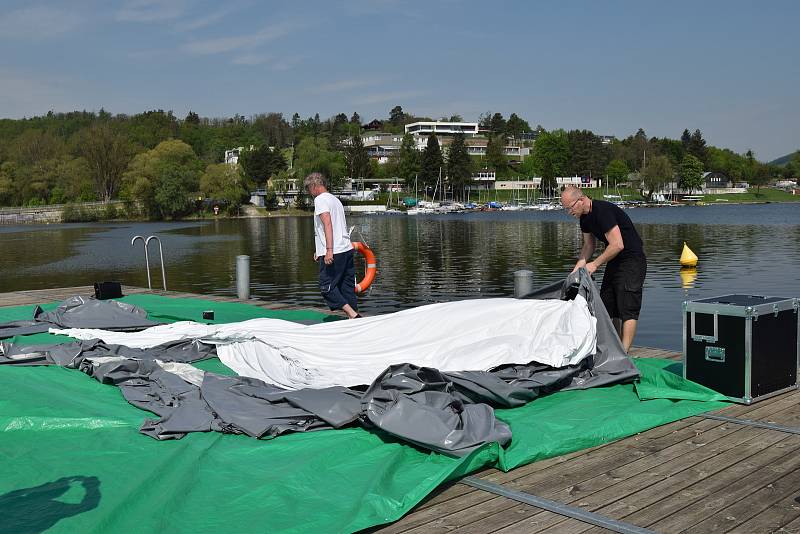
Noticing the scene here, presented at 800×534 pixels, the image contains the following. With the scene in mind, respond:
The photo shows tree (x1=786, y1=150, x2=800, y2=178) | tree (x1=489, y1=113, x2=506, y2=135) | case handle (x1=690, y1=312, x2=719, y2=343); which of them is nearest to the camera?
case handle (x1=690, y1=312, x2=719, y2=343)

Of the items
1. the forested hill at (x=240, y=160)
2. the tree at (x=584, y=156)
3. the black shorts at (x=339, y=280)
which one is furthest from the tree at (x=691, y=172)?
the black shorts at (x=339, y=280)

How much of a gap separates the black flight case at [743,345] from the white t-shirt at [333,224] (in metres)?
4.49

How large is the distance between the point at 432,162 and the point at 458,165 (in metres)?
4.67

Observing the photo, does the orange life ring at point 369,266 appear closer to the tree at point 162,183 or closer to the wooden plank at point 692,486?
the wooden plank at point 692,486

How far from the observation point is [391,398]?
4.81m

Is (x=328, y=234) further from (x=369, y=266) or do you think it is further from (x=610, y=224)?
(x=610, y=224)

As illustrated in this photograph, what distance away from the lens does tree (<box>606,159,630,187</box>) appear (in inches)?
5935

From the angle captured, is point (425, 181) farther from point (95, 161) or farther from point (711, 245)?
point (711, 245)

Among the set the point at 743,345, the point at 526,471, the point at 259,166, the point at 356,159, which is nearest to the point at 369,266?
the point at 743,345

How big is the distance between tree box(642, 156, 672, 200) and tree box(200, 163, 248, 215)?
266 feet

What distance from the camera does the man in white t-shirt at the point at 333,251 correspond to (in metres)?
8.91

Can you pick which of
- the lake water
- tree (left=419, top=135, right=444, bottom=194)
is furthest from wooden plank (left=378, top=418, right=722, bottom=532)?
tree (left=419, top=135, right=444, bottom=194)

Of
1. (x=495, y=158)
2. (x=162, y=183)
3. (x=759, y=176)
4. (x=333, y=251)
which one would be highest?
(x=495, y=158)

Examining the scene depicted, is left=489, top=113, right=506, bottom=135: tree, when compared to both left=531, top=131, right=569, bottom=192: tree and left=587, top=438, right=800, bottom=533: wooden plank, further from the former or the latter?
left=587, top=438, right=800, bottom=533: wooden plank
